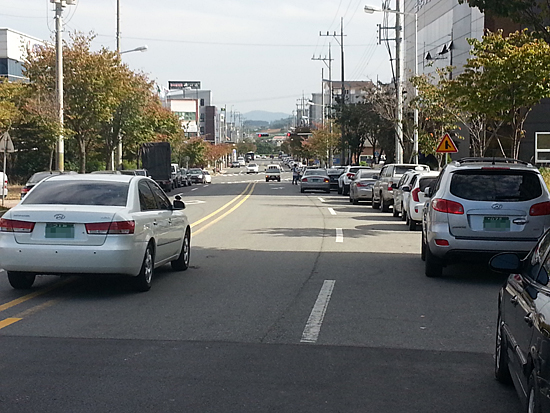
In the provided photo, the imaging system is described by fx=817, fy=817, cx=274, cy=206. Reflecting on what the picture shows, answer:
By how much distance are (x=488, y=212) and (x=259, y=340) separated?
16.8 feet

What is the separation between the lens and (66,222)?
9773mm

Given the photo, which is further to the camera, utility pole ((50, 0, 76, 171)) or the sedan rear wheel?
utility pole ((50, 0, 76, 171))

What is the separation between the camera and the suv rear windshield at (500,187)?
11.7 m

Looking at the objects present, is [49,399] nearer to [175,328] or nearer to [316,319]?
[175,328]

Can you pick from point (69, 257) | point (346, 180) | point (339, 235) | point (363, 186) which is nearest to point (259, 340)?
point (69, 257)

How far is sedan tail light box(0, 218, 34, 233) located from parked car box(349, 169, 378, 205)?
23.7 meters

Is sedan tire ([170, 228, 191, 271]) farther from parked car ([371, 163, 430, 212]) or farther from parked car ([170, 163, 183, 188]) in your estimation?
parked car ([170, 163, 183, 188])

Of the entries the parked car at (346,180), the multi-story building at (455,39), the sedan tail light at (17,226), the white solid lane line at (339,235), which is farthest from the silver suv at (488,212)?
the parked car at (346,180)

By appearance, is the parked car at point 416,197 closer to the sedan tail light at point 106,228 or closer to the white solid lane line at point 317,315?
the white solid lane line at point 317,315

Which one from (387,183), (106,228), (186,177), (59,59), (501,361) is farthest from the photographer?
(186,177)

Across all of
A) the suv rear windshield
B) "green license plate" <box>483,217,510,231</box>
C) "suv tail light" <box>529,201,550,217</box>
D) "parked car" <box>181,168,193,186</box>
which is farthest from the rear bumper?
"parked car" <box>181,168,193,186</box>

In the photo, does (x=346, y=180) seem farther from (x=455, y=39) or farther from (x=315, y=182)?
(x=455, y=39)

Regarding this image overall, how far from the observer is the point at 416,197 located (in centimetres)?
2108

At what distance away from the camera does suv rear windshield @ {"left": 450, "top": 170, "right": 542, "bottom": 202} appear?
38.5 feet
